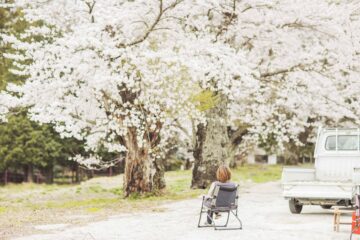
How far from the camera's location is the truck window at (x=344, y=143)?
58.9 ft

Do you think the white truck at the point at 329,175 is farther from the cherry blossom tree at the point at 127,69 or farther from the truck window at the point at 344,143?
the cherry blossom tree at the point at 127,69

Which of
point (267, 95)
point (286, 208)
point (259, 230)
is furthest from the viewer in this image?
point (267, 95)

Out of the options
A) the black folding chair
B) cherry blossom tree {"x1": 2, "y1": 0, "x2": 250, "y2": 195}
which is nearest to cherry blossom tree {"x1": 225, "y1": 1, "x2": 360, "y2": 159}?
cherry blossom tree {"x1": 2, "y1": 0, "x2": 250, "y2": 195}

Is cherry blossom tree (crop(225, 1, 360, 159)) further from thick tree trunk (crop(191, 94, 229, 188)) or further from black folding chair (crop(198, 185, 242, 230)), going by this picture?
black folding chair (crop(198, 185, 242, 230))

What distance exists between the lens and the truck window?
1795 centimetres

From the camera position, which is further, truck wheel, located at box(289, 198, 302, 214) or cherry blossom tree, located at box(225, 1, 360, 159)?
cherry blossom tree, located at box(225, 1, 360, 159)

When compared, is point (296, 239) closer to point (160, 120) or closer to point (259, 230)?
point (259, 230)

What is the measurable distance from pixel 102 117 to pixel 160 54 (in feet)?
16.3

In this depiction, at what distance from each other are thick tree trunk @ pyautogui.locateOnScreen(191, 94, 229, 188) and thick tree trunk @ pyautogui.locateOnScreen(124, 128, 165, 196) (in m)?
4.35

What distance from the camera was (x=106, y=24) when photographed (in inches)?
722

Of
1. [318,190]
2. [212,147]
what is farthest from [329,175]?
[212,147]

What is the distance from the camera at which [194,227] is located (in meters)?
13.1

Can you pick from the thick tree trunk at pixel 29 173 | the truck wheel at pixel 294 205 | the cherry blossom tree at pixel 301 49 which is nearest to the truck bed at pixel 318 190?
the truck wheel at pixel 294 205

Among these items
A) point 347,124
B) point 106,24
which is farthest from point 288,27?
point 347,124
